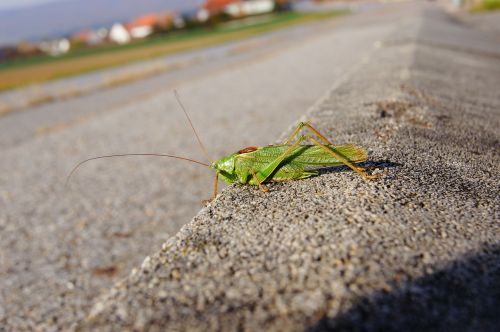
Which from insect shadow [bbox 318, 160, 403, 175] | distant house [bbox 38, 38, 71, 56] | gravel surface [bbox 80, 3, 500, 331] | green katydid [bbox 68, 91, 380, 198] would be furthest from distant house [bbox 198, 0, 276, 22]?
gravel surface [bbox 80, 3, 500, 331]

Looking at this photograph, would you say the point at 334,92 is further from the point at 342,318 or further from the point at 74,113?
the point at 74,113

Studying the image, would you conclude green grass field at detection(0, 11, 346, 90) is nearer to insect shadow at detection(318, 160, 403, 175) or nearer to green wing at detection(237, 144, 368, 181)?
green wing at detection(237, 144, 368, 181)

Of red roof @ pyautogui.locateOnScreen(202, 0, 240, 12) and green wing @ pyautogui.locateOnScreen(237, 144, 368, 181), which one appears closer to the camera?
green wing @ pyautogui.locateOnScreen(237, 144, 368, 181)

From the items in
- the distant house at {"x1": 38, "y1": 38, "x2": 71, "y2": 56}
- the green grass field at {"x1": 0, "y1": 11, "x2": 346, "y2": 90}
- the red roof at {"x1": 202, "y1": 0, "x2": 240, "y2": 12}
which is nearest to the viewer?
the green grass field at {"x1": 0, "y1": 11, "x2": 346, "y2": 90}

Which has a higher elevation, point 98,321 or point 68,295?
point 98,321

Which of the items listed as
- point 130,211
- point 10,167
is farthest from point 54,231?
point 10,167

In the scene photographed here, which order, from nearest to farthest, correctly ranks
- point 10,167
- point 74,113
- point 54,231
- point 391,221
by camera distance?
1. point 391,221
2. point 54,231
3. point 10,167
4. point 74,113

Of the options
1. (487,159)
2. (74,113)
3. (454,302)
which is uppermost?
(454,302)

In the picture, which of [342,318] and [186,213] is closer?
[342,318]
